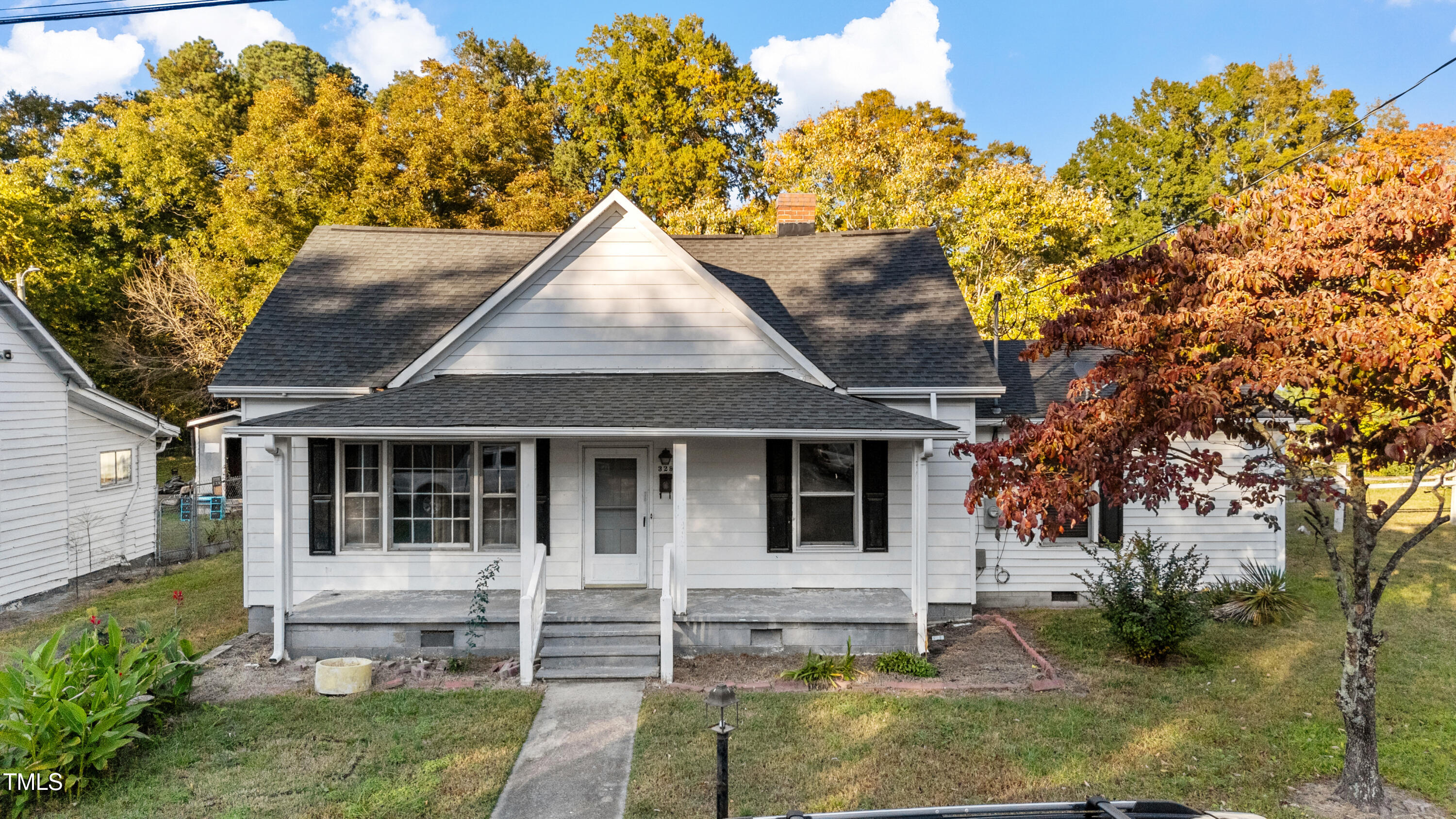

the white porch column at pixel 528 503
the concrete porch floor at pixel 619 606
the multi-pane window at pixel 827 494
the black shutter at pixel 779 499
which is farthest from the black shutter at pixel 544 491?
the multi-pane window at pixel 827 494

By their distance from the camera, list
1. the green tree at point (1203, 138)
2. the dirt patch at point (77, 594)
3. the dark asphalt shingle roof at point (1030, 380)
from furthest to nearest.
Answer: the green tree at point (1203, 138) < the dirt patch at point (77, 594) < the dark asphalt shingle roof at point (1030, 380)

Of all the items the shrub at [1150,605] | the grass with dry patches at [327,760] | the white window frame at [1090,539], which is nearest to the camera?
the grass with dry patches at [327,760]

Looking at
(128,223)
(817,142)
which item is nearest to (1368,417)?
(817,142)

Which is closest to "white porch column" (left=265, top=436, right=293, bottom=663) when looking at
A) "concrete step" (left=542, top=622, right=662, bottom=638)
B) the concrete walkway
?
"concrete step" (left=542, top=622, right=662, bottom=638)

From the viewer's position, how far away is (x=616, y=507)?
1027 cm

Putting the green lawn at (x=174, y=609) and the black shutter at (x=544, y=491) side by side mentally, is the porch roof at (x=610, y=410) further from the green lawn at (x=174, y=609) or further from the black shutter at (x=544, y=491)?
the green lawn at (x=174, y=609)

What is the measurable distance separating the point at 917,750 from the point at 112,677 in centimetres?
648

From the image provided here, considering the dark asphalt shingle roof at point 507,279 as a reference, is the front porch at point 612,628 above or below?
below

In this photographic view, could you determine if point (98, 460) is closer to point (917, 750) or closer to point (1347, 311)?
point (917, 750)

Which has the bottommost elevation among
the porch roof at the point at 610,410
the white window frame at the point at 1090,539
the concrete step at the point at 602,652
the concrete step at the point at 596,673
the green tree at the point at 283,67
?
the concrete step at the point at 596,673

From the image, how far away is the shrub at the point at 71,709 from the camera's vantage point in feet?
18.4

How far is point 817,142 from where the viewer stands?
25.0 m

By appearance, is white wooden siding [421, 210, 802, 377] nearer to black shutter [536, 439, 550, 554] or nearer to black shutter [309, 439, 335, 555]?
black shutter [536, 439, 550, 554]

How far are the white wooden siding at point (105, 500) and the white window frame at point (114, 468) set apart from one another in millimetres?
18
